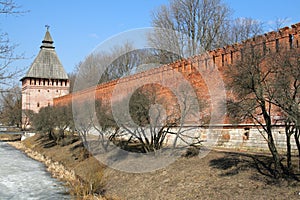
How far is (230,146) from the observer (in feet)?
31.2

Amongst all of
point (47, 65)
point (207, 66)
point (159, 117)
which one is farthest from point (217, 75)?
point (47, 65)

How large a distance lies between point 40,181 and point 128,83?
623 centimetres

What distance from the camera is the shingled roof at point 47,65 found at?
98.7 feet

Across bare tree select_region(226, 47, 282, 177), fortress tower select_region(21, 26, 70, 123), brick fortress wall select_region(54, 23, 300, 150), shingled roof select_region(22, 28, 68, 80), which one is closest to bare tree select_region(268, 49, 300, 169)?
bare tree select_region(226, 47, 282, 177)

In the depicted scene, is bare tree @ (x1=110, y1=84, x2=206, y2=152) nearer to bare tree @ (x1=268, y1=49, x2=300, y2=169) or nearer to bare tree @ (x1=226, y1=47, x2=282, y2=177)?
bare tree @ (x1=226, y1=47, x2=282, y2=177)

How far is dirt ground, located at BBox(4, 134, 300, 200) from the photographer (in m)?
5.70

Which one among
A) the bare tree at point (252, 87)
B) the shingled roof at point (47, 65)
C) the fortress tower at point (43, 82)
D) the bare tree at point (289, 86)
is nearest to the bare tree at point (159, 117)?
the bare tree at point (252, 87)

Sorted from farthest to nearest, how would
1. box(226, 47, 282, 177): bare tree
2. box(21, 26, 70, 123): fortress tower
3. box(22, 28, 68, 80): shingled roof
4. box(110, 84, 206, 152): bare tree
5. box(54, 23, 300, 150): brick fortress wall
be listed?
box(22, 28, 68, 80): shingled roof < box(21, 26, 70, 123): fortress tower < box(110, 84, 206, 152): bare tree < box(54, 23, 300, 150): brick fortress wall < box(226, 47, 282, 177): bare tree

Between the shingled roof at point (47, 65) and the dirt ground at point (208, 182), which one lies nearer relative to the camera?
the dirt ground at point (208, 182)

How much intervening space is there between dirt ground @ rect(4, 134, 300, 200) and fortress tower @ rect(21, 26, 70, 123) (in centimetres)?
2111

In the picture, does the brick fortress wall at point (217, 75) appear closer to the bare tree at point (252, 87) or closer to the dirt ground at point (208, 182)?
the bare tree at point (252, 87)

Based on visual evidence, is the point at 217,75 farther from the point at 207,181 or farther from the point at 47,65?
the point at 47,65

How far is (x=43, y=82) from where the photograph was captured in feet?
99.5

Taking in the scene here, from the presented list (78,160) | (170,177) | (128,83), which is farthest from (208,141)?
(128,83)
